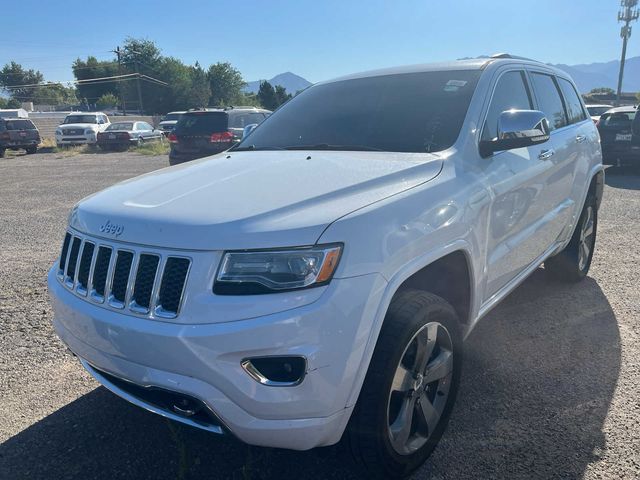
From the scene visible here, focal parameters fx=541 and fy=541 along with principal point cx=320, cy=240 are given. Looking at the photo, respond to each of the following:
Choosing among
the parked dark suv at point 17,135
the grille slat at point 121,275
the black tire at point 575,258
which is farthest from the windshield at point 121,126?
the grille slat at point 121,275

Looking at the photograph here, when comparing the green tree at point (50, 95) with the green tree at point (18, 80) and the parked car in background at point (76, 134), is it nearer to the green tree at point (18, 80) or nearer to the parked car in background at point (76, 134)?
the green tree at point (18, 80)

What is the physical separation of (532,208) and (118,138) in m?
24.5

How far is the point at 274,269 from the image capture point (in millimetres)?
1979

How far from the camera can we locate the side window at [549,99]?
4047 mm

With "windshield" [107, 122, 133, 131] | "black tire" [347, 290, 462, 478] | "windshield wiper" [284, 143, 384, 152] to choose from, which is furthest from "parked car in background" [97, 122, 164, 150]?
"black tire" [347, 290, 462, 478]

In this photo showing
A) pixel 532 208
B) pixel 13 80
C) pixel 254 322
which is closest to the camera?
pixel 254 322

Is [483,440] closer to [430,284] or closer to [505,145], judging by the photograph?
[430,284]

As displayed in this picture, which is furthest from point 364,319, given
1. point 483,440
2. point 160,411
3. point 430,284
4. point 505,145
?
point 505,145

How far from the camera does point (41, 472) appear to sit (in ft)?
8.27

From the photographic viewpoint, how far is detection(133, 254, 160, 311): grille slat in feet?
6.84

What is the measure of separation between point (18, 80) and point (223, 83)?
33739mm

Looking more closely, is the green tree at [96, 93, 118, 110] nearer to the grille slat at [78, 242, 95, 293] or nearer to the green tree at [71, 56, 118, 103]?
the green tree at [71, 56, 118, 103]

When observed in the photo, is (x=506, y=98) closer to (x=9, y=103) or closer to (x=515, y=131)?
(x=515, y=131)

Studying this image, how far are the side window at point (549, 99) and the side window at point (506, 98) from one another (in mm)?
281
